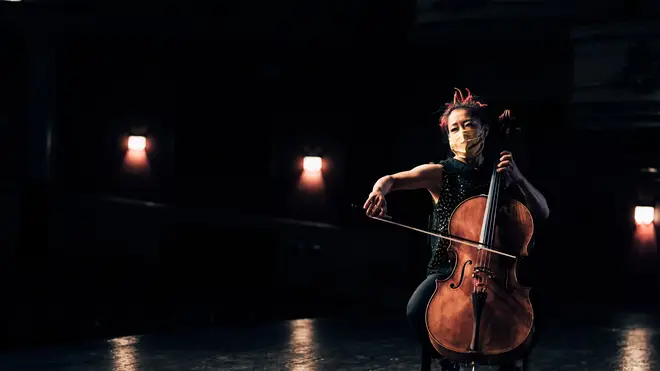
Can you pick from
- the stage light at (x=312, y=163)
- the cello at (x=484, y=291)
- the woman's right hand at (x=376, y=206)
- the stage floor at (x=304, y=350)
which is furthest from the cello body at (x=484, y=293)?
the stage light at (x=312, y=163)

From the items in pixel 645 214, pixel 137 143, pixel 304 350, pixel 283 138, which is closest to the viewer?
pixel 304 350

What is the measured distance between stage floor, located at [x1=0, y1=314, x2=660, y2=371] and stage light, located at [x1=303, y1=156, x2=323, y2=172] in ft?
17.4

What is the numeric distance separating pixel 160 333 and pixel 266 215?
6.57 meters

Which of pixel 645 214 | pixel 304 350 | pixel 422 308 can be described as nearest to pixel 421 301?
pixel 422 308

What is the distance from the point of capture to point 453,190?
6820mm

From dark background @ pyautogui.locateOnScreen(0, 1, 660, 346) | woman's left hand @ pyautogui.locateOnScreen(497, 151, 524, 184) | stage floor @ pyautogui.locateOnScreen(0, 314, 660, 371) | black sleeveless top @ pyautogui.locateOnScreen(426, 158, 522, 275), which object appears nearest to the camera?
woman's left hand @ pyautogui.locateOnScreen(497, 151, 524, 184)

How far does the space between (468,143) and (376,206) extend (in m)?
0.93

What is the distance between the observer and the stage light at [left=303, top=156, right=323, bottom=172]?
1689 centimetres

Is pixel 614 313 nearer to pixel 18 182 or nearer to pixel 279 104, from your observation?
pixel 279 104

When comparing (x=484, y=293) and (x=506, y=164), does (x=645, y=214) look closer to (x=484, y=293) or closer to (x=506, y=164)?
(x=506, y=164)

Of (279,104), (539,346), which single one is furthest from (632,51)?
(539,346)

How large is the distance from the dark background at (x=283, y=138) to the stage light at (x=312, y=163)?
135 millimetres

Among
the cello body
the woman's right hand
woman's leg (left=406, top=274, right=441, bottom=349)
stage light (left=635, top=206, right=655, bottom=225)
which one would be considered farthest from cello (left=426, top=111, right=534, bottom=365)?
stage light (left=635, top=206, right=655, bottom=225)

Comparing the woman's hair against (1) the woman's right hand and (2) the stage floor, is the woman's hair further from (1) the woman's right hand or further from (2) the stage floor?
(2) the stage floor
